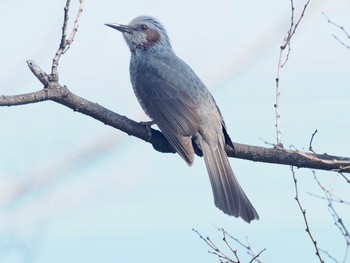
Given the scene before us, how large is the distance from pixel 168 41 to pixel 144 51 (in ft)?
1.56

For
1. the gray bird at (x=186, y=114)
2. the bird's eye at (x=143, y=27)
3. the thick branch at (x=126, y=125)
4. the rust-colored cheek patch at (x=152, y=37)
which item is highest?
the bird's eye at (x=143, y=27)

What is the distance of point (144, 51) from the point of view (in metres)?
6.51

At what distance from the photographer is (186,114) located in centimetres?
536

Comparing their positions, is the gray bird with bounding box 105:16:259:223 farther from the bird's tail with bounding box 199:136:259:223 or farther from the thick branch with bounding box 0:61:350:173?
the thick branch with bounding box 0:61:350:173

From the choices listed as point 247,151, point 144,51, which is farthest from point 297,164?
point 144,51

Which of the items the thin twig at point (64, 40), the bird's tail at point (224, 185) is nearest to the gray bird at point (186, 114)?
the bird's tail at point (224, 185)

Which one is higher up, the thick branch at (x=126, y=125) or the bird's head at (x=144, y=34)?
the bird's head at (x=144, y=34)

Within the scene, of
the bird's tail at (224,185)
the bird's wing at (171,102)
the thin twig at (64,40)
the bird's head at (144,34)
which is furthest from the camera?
the bird's head at (144,34)

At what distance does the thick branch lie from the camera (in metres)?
3.91

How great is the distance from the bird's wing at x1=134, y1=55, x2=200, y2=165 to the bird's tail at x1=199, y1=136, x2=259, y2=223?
0.73 feet

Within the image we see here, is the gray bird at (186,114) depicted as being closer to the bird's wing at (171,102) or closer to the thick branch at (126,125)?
the bird's wing at (171,102)

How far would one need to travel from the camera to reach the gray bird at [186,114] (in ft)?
16.2

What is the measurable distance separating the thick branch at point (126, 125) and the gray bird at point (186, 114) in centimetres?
38

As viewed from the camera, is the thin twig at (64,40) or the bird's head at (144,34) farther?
the bird's head at (144,34)
